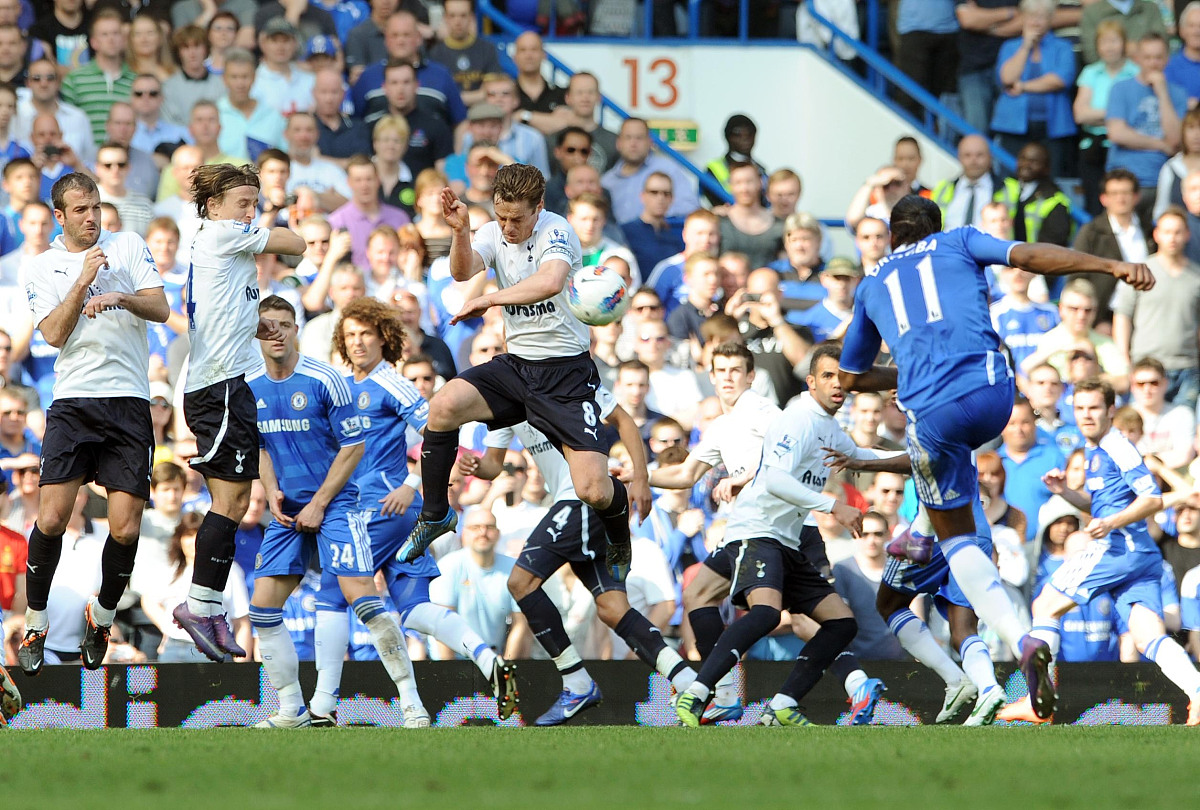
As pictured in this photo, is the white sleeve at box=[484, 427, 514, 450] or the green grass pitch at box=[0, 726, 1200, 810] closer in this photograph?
the green grass pitch at box=[0, 726, 1200, 810]

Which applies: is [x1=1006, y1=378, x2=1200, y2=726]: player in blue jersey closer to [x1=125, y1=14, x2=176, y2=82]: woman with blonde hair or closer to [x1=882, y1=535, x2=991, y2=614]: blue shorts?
[x1=882, y1=535, x2=991, y2=614]: blue shorts

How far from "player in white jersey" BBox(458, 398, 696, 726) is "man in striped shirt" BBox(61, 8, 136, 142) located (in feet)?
21.3

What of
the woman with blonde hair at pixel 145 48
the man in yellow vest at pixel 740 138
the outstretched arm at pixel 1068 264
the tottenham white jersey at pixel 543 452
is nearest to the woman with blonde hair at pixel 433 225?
the woman with blonde hair at pixel 145 48

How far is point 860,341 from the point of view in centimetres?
827

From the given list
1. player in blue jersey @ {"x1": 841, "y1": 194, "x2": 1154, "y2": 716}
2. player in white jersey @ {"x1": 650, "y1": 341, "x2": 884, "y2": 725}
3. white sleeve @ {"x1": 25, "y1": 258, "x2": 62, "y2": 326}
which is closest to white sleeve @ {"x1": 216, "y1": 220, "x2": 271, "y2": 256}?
white sleeve @ {"x1": 25, "y1": 258, "x2": 62, "y2": 326}

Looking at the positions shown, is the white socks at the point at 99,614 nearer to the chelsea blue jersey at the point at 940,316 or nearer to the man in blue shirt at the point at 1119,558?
the chelsea blue jersey at the point at 940,316

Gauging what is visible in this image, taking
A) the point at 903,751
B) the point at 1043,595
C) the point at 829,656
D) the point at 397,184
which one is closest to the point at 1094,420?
the point at 1043,595

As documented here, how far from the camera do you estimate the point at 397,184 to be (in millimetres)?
14234

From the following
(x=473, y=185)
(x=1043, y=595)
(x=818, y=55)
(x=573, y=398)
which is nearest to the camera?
(x=573, y=398)

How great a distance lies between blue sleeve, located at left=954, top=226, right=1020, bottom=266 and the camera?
25.6 ft

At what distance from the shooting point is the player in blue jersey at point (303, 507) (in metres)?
9.31

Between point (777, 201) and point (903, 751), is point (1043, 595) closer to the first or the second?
point (903, 751)

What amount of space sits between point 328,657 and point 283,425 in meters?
1.30

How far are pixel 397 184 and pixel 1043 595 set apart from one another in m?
6.68
